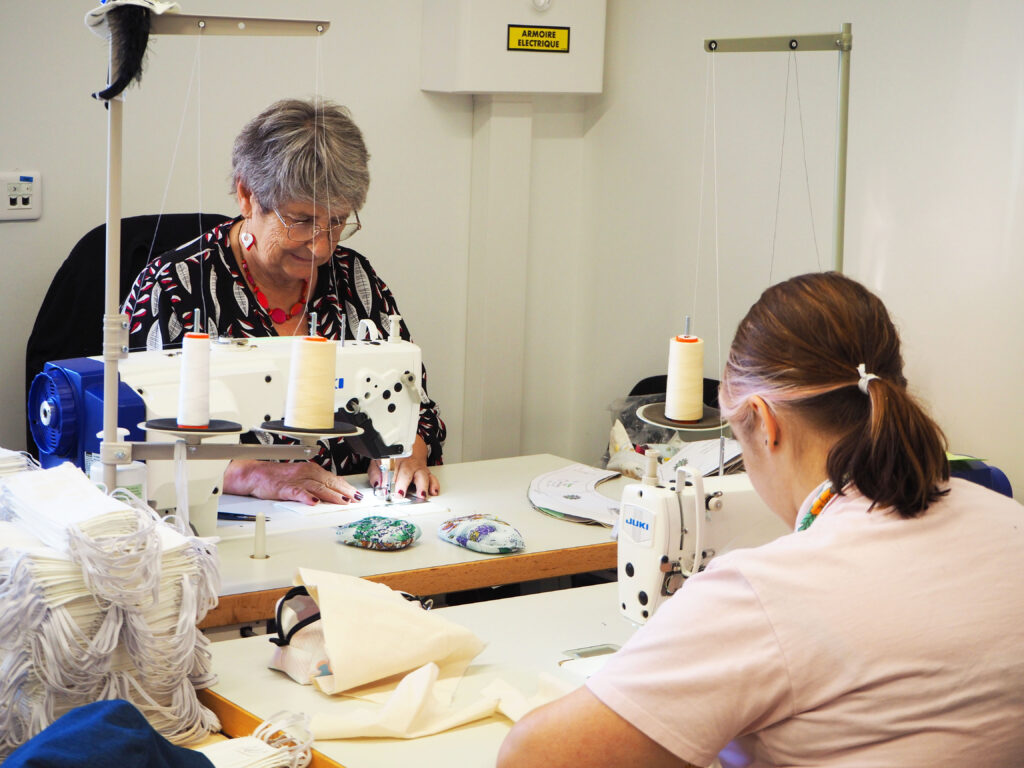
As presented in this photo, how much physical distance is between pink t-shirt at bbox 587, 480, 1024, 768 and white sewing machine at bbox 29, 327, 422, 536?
111 cm

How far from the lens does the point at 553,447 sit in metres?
5.04

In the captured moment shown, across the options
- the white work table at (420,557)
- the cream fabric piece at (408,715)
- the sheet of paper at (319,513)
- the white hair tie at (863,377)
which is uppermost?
the white hair tie at (863,377)

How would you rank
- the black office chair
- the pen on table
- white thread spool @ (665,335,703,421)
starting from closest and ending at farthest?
white thread spool @ (665,335,703,421)
the pen on table
the black office chair

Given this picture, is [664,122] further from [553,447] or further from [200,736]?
[200,736]

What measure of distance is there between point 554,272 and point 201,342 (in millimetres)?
2981

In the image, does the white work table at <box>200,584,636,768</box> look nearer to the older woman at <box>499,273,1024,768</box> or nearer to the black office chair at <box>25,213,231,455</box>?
the older woman at <box>499,273,1024,768</box>

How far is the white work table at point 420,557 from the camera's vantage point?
222 centimetres

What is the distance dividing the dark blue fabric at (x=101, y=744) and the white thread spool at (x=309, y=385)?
2.27ft

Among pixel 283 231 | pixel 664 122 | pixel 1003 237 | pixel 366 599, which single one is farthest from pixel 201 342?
pixel 664 122

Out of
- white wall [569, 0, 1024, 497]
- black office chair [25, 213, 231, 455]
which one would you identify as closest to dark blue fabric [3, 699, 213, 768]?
black office chair [25, 213, 231, 455]

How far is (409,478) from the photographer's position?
2.85 metres

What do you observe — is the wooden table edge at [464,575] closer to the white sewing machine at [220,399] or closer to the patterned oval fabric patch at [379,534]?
the patterned oval fabric patch at [379,534]

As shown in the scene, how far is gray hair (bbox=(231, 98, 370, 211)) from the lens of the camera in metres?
2.81

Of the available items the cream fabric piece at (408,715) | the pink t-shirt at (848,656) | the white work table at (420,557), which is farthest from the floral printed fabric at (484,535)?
the pink t-shirt at (848,656)
